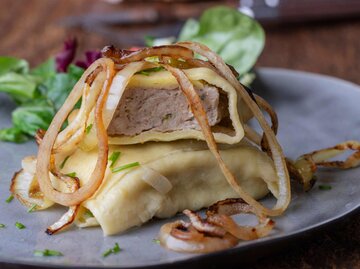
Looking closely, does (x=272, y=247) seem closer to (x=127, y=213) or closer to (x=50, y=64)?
(x=127, y=213)

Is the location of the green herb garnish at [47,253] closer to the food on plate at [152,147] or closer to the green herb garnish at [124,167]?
the food on plate at [152,147]

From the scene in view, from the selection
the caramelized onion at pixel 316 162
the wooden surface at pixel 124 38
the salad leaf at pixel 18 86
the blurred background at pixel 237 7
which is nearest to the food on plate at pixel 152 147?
the caramelized onion at pixel 316 162

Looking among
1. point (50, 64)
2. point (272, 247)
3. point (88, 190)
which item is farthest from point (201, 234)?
point (50, 64)

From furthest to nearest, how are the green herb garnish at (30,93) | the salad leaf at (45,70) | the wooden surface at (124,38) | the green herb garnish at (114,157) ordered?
1. the wooden surface at (124,38)
2. the salad leaf at (45,70)
3. the green herb garnish at (30,93)
4. the green herb garnish at (114,157)

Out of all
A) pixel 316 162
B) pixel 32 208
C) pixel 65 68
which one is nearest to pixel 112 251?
pixel 32 208

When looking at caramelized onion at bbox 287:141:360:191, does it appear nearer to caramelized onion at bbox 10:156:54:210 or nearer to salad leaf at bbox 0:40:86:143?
caramelized onion at bbox 10:156:54:210

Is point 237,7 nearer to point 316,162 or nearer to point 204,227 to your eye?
point 316,162
